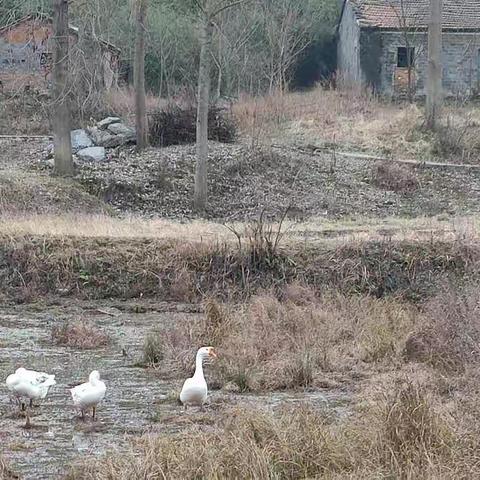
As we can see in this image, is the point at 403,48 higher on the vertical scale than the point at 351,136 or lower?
higher

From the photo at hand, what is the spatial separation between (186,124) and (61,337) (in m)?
16.0

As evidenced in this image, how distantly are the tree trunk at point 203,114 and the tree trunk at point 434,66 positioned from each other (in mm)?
10685

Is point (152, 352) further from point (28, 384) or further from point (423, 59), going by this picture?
point (423, 59)

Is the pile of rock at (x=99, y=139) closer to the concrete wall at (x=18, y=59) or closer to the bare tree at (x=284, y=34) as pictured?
the concrete wall at (x=18, y=59)

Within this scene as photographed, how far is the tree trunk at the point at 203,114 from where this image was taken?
969 inches

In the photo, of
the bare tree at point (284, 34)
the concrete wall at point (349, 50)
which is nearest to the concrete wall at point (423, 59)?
the concrete wall at point (349, 50)

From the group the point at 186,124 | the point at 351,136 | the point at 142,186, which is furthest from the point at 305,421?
the point at 351,136

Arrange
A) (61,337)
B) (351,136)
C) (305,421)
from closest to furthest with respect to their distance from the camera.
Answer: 1. (305,421)
2. (61,337)
3. (351,136)

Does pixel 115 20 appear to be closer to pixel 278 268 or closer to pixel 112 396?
pixel 278 268

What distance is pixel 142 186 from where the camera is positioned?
2722 centimetres

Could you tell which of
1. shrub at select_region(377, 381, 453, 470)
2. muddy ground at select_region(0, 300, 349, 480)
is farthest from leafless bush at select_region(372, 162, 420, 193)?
shrub at select_region(377, 381, 453, 470)

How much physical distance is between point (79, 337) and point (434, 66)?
2109cm

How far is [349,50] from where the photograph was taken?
1850 inches

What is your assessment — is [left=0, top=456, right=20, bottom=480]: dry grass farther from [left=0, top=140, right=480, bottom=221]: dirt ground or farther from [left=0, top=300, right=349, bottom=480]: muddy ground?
[left=0, top=140, right=480, bottom=221]: dirt ground
